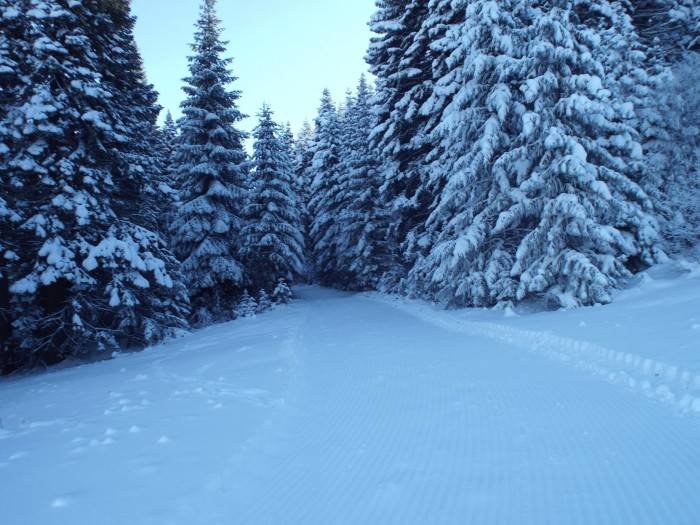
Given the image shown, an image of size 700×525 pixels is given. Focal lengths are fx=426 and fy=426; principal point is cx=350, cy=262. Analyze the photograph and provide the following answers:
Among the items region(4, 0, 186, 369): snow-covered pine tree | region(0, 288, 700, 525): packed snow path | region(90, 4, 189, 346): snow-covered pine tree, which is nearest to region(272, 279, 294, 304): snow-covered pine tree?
region(90, 4, 189, 346): snow-covered pine tree

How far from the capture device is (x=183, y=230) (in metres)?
19.1

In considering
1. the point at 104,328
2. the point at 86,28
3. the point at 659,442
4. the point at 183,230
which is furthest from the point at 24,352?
the point at 659,442

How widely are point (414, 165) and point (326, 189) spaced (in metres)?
14.9

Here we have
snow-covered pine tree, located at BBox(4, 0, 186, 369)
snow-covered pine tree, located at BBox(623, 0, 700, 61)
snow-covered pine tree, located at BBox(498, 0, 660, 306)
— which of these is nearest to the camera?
snow-covered pine tree, located at BBox(4, 0, 186, 369)

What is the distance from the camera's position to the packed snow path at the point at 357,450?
334cm

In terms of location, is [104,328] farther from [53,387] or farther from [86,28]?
[86,28]

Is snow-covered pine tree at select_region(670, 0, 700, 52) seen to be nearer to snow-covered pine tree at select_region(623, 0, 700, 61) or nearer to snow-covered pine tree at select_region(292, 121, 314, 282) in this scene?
snow-covered pine tree at select_region(623, 0, 700, 61)

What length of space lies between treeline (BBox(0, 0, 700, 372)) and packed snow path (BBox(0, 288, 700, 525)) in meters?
4.92

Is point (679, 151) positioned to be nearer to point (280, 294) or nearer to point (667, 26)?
point (667, 26)

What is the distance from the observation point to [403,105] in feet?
65.9

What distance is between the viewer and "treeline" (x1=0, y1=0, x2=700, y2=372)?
37.7 feet

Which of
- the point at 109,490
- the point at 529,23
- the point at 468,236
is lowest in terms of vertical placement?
the point at 109,490

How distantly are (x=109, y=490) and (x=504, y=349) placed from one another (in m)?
7.44

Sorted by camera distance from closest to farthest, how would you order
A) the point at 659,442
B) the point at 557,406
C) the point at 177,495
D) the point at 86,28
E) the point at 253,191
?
the point at 177,495 → the point at 659,442 → the point at 557,406 → the point at 86,28 → the point at 253,191
